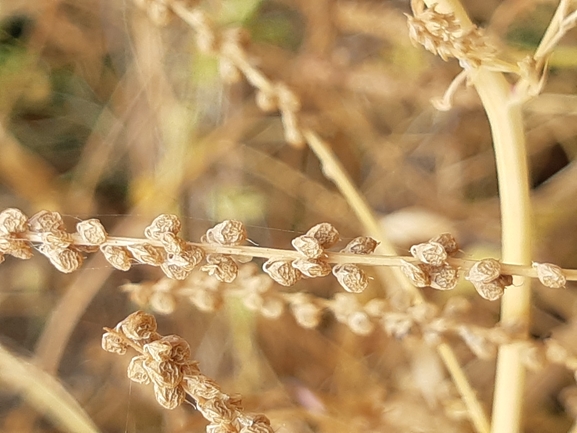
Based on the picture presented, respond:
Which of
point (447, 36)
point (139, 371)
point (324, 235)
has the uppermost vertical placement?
point (447, 36)

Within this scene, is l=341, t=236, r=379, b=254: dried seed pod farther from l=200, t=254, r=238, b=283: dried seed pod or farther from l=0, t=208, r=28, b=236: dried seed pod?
l=0, t=208, r=28, b=236: dried seed pod

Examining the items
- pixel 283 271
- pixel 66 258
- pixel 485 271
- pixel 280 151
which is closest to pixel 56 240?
pixel 66 258

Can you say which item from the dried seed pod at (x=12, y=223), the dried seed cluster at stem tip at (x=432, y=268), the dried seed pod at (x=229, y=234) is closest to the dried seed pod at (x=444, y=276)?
the dried seed cluster at stem tip at (x=432, y=268)

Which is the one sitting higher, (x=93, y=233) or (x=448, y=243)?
(x=448, y=243)

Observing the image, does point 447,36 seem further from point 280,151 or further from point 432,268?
point 280,151

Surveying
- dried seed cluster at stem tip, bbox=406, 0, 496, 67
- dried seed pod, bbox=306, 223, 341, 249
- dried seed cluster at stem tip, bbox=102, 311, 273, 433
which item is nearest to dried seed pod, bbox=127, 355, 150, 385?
dried seed cluster at stem tip, bbox=102, 311, 273, 433

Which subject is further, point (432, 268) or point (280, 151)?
point (280, 151)

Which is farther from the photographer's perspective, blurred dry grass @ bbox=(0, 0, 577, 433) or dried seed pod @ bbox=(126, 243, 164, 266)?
blurred dry grass @ bbox=(0, 0, 577, 433)

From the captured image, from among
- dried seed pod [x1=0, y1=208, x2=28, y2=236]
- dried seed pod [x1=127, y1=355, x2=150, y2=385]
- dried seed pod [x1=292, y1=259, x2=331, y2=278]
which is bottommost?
dried seed pod [x1=127, y1=355, x2=150, y2=385]
